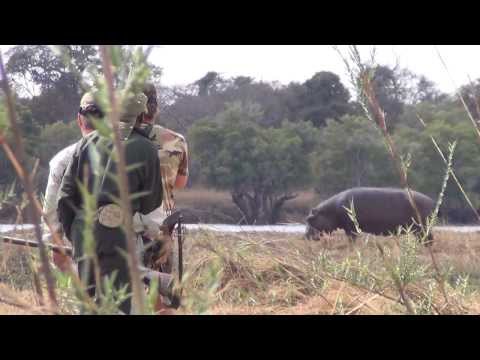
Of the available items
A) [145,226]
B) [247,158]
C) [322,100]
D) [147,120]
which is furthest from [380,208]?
[322,100]

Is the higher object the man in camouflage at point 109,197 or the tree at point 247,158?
the man in camouflage at point 109,197

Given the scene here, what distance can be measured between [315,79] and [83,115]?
24715mm

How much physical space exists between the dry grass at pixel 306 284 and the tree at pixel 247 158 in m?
14.9

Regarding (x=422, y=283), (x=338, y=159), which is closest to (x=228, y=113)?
(x=338, y=159)

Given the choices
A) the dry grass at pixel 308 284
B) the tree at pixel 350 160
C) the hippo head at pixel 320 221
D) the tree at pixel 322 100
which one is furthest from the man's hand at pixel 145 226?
the tree at pixel 322 100

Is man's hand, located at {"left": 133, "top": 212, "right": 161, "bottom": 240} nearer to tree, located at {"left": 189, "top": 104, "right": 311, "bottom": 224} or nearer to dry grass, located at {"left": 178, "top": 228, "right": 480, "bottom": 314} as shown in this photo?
dry grass, located at {"left": 178, "top": 228, "right": 480, "bottom": 314}

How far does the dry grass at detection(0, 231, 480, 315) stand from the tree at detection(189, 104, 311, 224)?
14.9m

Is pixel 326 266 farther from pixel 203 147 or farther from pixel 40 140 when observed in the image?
pixel 203 147

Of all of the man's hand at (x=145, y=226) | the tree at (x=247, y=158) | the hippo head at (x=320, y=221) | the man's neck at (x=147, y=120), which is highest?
the man's neck at (x=147, y=120)

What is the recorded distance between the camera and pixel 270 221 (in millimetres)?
17953

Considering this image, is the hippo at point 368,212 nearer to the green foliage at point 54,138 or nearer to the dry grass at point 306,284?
the green foliage at point 54,138

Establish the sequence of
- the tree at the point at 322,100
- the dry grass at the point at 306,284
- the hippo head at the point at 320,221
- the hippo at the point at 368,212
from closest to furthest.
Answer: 1. the dry grass at the point at 306,284
2. the hippo at the point at 368,212
3. the hippo head at the point at 320,221
4. the tree at the point at 322,100

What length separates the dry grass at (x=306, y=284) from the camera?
83.7 inches

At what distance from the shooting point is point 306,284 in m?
2.61
